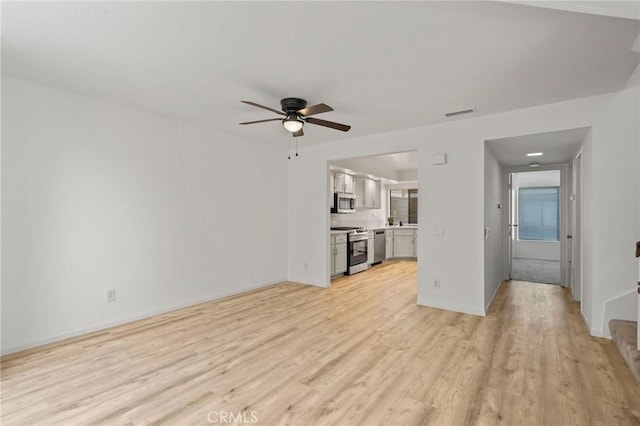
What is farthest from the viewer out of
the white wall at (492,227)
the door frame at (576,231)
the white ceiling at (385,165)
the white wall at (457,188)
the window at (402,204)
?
the window at (402,204)

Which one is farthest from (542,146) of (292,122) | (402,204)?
(402,204)

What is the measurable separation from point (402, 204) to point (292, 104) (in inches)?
272

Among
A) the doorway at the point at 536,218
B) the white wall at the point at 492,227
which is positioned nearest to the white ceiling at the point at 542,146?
the white wall at the point at 492,227

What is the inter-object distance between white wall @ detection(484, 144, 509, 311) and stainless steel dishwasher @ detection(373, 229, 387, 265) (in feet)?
8.90

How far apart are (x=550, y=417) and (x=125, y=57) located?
3.97 meters

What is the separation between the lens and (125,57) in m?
2.49

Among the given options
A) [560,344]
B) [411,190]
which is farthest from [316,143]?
[411,190]

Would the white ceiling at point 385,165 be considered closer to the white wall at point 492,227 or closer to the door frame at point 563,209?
the white wall at point 492,227

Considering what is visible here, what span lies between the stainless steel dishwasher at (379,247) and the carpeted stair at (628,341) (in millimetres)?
4771

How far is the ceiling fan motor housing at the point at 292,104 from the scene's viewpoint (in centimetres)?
320

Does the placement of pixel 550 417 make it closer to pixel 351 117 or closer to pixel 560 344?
pixel 560 344

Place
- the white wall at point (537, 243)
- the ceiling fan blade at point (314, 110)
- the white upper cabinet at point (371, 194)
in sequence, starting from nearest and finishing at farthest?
1. the ceiling fan blade at point (314, 110)
2. the white upper cabinet at point (371, 194)
3. the white wall at point (537, 243)

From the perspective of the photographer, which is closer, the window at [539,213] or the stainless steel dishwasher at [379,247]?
the stainless steel dishwasher at [379,247]

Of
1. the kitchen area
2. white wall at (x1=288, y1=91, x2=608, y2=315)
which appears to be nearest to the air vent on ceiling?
white wall at (x1=288, y1=91, x2=608, y2=315)
